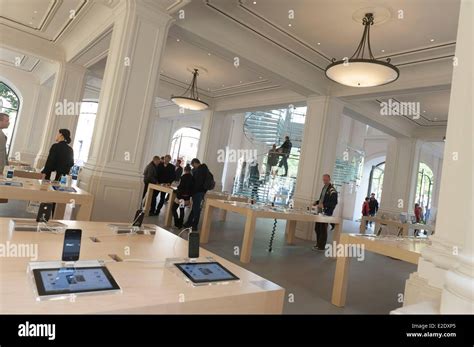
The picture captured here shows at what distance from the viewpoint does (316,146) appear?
8.55 meters

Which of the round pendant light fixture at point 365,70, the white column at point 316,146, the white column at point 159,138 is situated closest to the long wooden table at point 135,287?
the round pendant light fixture at point 365,70

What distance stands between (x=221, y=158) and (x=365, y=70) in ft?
25.4

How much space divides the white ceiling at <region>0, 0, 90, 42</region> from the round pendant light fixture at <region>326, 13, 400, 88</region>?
4.98 m

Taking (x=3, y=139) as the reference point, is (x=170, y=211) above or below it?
below

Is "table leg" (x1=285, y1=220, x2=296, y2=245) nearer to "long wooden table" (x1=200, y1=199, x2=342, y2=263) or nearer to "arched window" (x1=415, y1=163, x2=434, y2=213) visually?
"long wooden table" (x1=200, y1=199, x2=342, y2=263)

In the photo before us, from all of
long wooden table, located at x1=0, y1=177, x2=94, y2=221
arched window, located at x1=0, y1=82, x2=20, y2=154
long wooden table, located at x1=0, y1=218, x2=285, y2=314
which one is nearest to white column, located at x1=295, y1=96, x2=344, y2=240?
long wooden table, located at x1=0, y1=177, x2=94, y2=221

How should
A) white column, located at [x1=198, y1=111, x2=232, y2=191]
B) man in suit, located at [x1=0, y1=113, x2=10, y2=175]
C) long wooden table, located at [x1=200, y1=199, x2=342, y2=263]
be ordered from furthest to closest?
white column, located at [x1=198, y1=111, x2=232, y2=191], long wooden table, located at [x1=200, y1=199, x2=342, y2=263], man in suit, located at [x1=0, y1=113, x2=10, y2=175]

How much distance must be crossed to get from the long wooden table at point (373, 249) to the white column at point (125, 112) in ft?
10.9

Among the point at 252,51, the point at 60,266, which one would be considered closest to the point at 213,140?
the point at 252,51

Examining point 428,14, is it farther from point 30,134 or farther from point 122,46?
point 30,134

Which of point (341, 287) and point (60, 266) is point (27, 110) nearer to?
point (341, 287)

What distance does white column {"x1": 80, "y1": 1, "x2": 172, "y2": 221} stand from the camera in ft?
16.3

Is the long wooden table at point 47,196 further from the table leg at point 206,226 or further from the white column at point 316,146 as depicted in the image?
the white column at point 316,146
